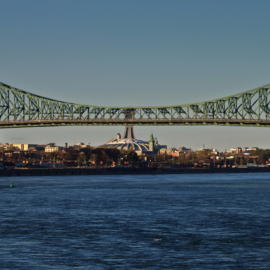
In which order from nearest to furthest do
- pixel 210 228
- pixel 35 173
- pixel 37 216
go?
pixel 210 228, pixel 37 216, pixel 35 173

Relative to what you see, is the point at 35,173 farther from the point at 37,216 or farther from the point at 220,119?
the point at 37,216

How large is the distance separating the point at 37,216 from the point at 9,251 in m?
17.2

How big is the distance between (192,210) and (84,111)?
3485 inches

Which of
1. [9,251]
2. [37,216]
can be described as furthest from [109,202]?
[9,251]

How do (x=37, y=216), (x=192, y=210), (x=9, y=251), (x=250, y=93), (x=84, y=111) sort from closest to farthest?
(x=9, y=251) < (x=37, y=216) < (x=192, y=210) < (x=250, y=93) < (x=84, y=111)

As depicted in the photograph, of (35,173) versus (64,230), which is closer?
(64,230)

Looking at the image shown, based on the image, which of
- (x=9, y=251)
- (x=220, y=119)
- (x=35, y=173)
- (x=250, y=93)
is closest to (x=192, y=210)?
(x=9, y=251)

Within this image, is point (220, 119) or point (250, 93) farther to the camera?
point (250, 93)

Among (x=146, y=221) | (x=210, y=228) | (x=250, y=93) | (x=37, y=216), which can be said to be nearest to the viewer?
(x=210, y=228)

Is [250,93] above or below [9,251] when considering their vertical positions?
above

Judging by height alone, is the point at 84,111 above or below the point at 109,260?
above

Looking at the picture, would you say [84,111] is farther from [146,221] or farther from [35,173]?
[146,221]

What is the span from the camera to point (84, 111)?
15062cm

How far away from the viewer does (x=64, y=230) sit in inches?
1909
